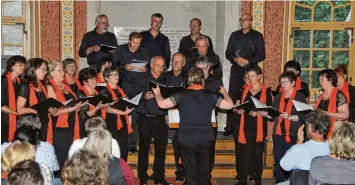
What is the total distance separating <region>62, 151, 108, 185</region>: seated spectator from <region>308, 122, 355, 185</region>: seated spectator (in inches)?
69.8

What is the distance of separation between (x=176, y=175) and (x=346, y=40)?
4.11m

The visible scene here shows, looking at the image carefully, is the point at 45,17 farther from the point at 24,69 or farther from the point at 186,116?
the point at 186,116

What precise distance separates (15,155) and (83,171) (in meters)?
0.54

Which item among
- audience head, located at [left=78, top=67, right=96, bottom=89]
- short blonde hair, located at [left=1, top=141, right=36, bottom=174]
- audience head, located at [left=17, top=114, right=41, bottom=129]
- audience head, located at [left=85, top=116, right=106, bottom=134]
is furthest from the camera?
audience head, located at [left=78, top=67, right=96, bottom=89]

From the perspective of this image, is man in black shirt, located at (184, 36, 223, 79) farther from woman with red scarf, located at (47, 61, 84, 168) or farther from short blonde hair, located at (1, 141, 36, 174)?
short blonde hair, located at (1, 141, 36, 174)

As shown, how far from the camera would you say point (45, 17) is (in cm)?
1000

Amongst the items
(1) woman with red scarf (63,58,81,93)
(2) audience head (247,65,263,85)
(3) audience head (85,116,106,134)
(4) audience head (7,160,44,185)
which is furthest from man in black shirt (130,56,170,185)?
(4) audience head (7,160,44,185)

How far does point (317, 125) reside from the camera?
18.3 feet

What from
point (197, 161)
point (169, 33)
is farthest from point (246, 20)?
point (197, 161)

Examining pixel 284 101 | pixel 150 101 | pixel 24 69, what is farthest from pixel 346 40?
pixel 24 69

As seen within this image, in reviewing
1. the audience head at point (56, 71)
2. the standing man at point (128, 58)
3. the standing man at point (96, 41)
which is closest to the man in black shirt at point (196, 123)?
the audience head at point (56, 71)

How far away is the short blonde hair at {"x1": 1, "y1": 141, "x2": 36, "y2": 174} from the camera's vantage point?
177 inches

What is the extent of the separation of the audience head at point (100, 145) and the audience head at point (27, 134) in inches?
25.3

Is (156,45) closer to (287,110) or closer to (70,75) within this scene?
(70,75)
